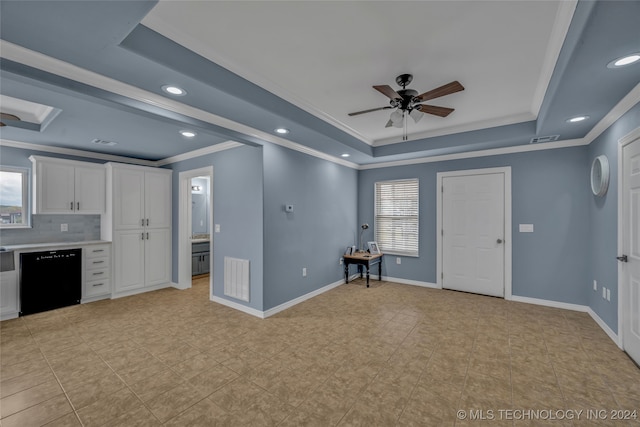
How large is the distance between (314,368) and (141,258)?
3.95m

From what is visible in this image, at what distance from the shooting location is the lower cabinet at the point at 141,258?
4652 millimetres

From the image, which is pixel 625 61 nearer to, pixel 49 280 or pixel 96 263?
pixel 96 263

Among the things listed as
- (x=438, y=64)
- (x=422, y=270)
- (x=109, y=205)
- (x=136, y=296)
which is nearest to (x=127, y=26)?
(x=438, y=64)

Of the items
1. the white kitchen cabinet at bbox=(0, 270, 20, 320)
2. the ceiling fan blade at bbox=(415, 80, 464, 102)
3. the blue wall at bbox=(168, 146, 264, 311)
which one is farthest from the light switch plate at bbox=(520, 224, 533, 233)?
the white kitchen cabinet at bbox=(0, 270, 20, 320)

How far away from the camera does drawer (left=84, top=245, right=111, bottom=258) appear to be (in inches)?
173

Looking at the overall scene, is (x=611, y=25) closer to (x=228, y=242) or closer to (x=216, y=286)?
(x=228, y=242)

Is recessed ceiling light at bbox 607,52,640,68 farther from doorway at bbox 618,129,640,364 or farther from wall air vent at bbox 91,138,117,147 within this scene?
wall air vent at bbox 91,138,117,147

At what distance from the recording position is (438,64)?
94.3 inches

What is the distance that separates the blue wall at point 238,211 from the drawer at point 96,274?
1821 millimetres

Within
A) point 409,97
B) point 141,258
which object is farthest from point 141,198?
point 409,97

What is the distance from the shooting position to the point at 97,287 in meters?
4.46

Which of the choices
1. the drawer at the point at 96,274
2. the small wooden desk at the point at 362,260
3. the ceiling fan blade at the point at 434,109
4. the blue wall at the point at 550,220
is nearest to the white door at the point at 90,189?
the drawer at the point at 96,274

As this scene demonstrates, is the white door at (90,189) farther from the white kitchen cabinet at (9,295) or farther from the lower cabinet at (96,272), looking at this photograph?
the white kitchen cabinet at (9,295)

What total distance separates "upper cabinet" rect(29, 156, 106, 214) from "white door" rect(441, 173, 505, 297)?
5.88 m
